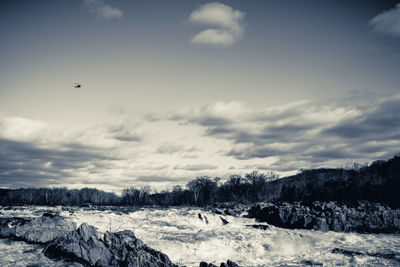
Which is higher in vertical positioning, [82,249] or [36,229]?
[36,229]

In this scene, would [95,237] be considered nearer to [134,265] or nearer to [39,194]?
[134,265]

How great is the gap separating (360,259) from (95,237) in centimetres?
1947

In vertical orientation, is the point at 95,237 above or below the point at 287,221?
above

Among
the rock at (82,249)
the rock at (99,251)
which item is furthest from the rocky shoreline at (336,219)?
the rock at (82,249)

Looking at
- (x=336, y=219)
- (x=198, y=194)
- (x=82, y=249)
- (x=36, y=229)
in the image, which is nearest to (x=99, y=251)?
(x=82, y=249)

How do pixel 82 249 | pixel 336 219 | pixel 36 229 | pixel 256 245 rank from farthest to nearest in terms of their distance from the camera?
1. pixel 336 219
2. pixel 256 245
3. pixel 36 229
4. pixel 82 249

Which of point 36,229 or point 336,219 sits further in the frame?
point 336,219

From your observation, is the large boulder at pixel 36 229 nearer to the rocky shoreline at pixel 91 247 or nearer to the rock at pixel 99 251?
the rocky shoreline at pixel 91 247

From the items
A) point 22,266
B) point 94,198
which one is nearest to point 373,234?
point 22,266

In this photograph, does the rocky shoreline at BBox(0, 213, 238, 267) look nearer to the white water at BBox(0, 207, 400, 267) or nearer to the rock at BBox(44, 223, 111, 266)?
the rock at BBox(44, 223, 111, 266)

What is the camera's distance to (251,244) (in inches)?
1055

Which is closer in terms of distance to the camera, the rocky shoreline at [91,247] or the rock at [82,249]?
the rock at [82,249]

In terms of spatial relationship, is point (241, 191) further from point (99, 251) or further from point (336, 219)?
point (99, 251)

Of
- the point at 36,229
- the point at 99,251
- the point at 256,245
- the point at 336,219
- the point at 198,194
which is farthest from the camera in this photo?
the point at 198,194
